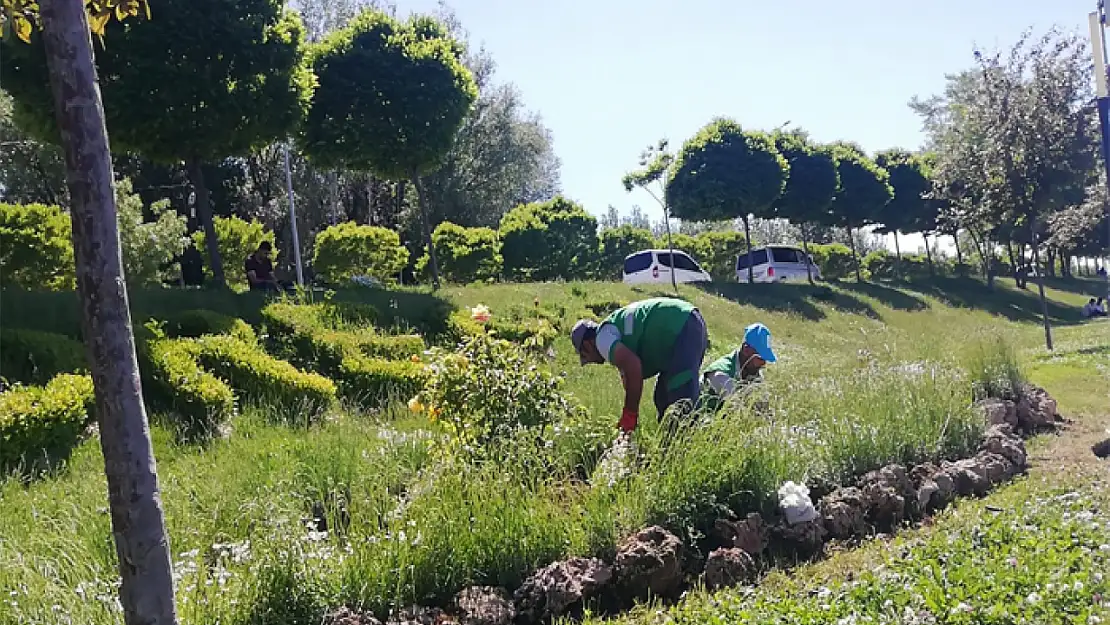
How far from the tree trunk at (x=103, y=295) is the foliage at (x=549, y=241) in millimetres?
21335

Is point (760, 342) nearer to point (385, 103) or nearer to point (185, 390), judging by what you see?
point (185, 390)

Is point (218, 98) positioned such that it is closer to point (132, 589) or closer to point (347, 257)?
point (347, 257)

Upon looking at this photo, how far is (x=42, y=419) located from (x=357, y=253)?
39.5 ft

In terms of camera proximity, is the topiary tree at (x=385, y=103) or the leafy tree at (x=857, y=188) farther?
the leafy tree at (x=857, y=188)

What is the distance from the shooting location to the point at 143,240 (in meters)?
16.3

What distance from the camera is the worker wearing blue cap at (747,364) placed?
6875 mm

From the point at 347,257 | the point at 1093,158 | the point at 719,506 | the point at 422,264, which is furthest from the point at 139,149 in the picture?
the point at 1093,158

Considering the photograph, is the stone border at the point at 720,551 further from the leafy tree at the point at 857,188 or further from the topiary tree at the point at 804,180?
the leafy tree at the point at 857,188

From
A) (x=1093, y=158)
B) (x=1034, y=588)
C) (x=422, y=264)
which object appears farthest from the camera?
(x=422, y=264)

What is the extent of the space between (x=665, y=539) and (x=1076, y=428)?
5653 millimetres

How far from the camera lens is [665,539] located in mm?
4152

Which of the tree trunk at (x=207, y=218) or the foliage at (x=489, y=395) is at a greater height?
the tree trunk at (x=207, y=218)

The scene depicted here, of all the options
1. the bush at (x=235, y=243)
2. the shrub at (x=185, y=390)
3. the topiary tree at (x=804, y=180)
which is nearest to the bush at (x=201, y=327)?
the shrub at (x=185, y=390)

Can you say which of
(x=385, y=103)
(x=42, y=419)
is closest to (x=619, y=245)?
(x=385, y=103)
